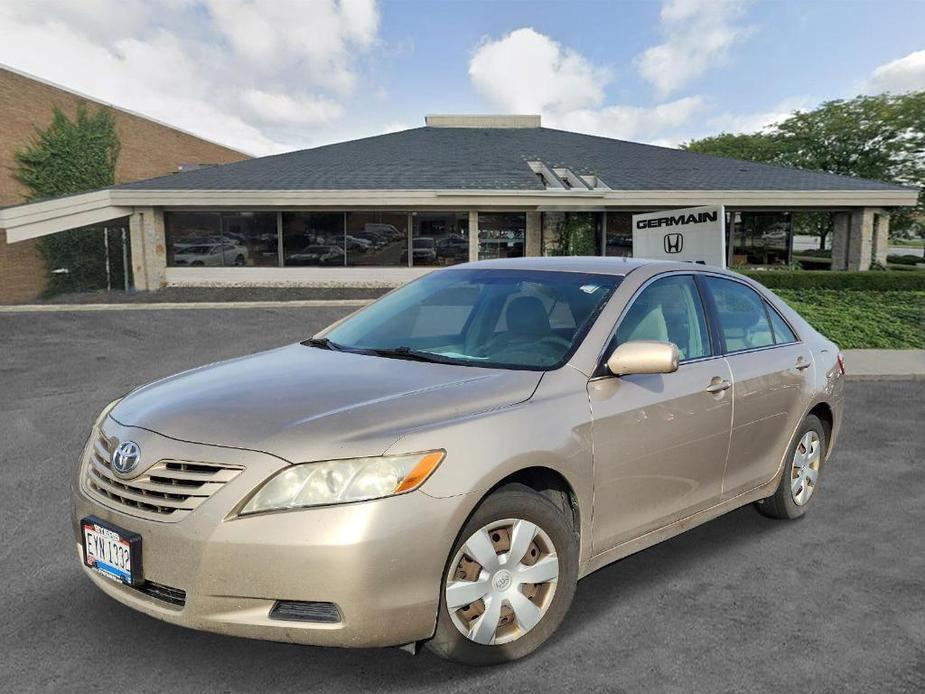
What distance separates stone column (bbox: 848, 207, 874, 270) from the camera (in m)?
24.2

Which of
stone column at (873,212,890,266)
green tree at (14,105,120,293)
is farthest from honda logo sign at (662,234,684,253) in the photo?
green tree at (14,105,120,293)

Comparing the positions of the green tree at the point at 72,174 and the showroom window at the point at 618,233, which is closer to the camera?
the showroom window at the point at 618,233

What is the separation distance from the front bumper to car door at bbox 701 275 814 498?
209cm

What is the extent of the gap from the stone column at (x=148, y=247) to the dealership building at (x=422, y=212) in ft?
0.12

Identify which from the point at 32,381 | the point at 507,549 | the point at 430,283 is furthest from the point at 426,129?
the point at 507,549

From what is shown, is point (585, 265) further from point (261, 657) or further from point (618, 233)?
point (618, 233)

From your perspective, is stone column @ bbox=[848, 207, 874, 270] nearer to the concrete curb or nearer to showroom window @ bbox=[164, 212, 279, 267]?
the concrete curb

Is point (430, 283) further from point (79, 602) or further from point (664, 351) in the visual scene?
point (79, 602)

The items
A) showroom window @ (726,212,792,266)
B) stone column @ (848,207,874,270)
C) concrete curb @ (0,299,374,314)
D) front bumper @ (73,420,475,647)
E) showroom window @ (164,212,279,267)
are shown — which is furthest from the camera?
showroom window @ (726,212,792,266)

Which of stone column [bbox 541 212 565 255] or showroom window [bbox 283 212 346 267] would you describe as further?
stone column [bbox 541 212 565 255]

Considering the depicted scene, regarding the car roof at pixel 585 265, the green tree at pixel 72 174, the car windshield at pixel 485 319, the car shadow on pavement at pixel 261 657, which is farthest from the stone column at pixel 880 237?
the green tree at pixel 72 174

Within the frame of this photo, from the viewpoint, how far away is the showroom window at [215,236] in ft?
78.2

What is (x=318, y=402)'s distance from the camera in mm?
2998

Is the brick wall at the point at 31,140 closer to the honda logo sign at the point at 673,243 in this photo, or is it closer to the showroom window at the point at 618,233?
the showroom window at the point at 618,233
